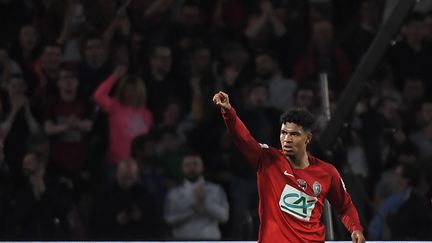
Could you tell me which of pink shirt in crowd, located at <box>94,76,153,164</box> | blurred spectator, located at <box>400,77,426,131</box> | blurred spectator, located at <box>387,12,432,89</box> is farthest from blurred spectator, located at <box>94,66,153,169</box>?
blurred spectator, located at <box>387,12,432,89</box>

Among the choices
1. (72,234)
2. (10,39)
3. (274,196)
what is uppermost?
(10,39)

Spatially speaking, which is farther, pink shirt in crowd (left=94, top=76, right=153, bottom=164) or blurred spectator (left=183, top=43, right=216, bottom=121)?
blurred spectator (left=183, top=43, right=216, bottom=121)

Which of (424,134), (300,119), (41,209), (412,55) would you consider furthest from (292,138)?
(412,55)

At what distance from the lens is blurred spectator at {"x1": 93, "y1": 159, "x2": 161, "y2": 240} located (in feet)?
35.3

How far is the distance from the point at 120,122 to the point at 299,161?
154 inches

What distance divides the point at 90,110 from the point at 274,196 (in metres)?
4.13

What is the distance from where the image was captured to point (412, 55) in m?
12.7

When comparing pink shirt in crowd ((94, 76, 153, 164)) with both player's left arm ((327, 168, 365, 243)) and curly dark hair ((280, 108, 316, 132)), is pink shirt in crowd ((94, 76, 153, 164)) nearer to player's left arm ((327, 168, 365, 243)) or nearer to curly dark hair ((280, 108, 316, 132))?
player's left arm ((327, 168, 365, 243))

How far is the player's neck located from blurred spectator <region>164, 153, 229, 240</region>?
3158mm

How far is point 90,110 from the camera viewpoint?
38.1 ft

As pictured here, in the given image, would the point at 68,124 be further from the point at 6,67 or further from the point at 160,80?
the point at 160,80

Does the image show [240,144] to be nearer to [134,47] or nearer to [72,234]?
[72,234]

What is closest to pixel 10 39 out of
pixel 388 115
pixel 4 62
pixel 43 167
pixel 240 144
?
pixel 4 62

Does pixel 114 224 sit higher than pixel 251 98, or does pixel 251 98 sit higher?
pixel 251 98
